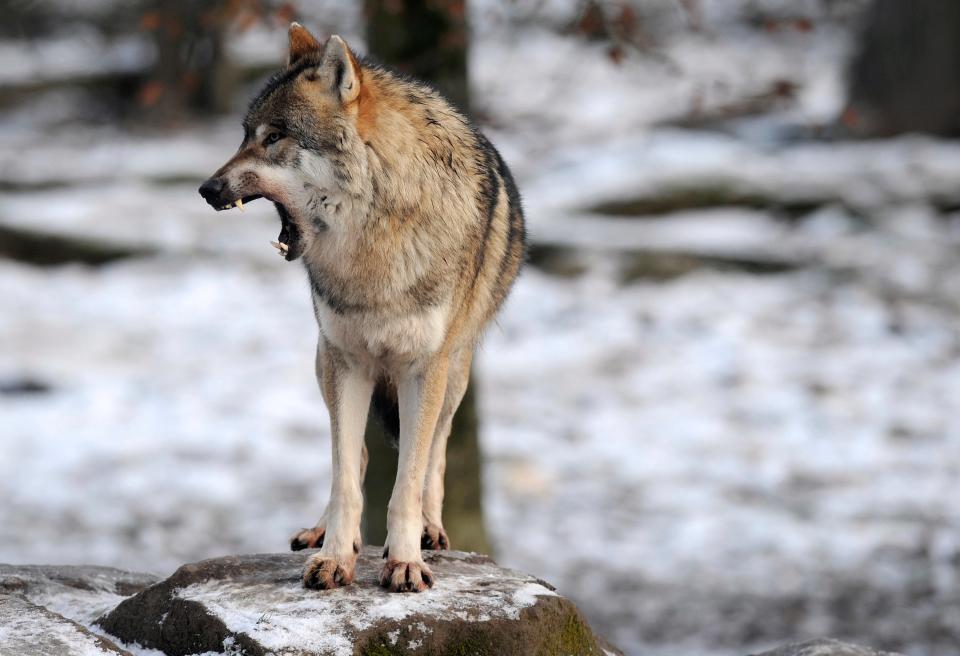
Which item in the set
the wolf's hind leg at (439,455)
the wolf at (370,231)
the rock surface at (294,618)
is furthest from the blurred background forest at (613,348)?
the rock surface at (294,618)

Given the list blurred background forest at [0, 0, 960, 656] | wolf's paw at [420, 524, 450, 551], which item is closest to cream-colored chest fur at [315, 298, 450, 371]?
wolf's paw at [420, 524, 450, 551]

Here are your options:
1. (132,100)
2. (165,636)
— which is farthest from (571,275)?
(132,100)

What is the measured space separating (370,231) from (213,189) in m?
0.54

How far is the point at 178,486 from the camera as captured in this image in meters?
9.46

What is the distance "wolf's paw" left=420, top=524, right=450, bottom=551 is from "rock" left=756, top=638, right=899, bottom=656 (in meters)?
1.37

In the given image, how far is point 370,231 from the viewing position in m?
3.97

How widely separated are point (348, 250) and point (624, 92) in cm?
1618

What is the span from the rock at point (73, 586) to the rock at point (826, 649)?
8.34 ft

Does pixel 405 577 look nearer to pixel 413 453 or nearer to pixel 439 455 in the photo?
pixel 413 453

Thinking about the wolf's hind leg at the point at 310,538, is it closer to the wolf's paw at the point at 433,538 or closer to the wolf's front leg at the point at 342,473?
the wolf's paw at the point at 433,538

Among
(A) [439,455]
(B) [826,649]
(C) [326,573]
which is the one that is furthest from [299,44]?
(B) [826,649]

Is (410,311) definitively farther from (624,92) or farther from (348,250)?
(624,92)

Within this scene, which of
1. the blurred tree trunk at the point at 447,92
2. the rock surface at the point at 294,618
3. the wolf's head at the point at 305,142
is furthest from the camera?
the blurred tree trunk at the point at 447,92

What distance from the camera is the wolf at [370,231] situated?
3.86 metres
